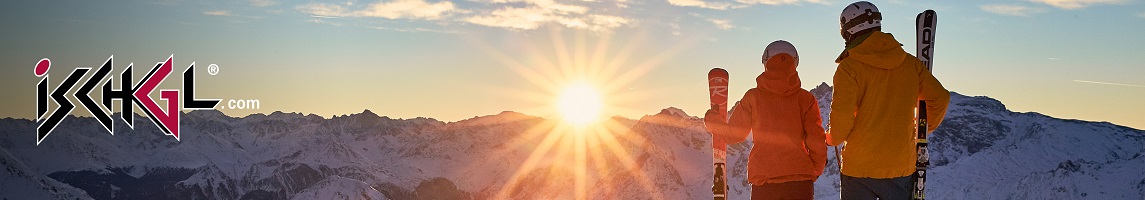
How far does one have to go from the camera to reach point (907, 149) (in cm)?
1132

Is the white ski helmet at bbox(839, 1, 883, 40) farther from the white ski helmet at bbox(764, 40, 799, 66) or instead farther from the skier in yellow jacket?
the white ski helmet at bbox(764, 40, 799, 66)

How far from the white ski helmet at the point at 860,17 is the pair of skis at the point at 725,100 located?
1.95 metres

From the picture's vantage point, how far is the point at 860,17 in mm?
11477

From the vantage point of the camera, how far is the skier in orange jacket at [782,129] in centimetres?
1168

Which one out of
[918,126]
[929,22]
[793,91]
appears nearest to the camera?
[793,91]

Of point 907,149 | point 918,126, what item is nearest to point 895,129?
point 907,149

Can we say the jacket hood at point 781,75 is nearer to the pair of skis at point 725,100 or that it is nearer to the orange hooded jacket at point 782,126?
the orange hooded jacket at point 782,126

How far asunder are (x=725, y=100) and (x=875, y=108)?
11.2ft

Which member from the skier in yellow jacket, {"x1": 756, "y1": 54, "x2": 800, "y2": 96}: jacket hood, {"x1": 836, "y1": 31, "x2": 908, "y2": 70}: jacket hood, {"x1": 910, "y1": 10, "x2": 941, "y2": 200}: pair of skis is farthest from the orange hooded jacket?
{"x1": 910, "y1": 10, "x2": 941, "y2": 200}: pair of skis

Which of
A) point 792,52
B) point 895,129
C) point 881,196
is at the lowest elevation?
point 881,196

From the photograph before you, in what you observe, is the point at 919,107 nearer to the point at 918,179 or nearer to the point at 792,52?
the point at 918,179

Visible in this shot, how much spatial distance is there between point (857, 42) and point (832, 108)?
0.81m

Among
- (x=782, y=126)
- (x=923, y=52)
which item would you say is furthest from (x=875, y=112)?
(x=923, y=52)

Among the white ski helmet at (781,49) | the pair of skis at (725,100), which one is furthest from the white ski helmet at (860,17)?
the pair of skis at (725,100)
